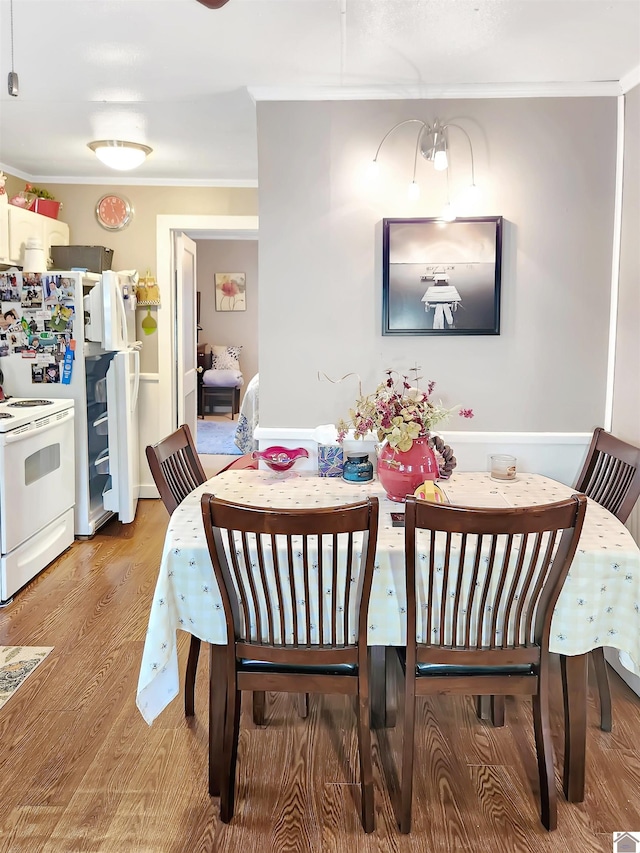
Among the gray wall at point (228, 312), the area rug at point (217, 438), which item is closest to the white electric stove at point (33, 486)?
the area rug at point (217, 438)

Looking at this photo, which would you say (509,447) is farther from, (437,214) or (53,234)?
(53,234)

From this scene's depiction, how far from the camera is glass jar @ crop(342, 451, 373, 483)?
2.71 m

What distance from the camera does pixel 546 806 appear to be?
73.5 inches

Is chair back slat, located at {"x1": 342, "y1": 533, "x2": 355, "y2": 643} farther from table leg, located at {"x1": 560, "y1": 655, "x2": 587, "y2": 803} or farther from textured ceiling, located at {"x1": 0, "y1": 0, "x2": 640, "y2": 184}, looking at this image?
textured ceiling, located at {"x1": 0, "y1": 0, "x2": 640, "y2": 184}

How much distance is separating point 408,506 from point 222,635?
69 centimetres

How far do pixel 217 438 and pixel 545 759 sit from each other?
6.48 m

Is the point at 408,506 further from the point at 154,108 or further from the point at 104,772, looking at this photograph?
the point at 154,108

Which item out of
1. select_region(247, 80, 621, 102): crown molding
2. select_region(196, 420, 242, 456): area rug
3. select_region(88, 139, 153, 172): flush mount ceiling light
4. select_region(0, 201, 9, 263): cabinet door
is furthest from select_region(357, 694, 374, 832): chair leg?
select_region(196, 420, 242, 456): area rug

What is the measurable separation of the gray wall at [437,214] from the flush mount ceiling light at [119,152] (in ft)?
4.00

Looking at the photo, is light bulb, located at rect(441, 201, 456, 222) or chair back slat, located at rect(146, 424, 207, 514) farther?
light bulb, located at rect(441, 201, 456, 222)

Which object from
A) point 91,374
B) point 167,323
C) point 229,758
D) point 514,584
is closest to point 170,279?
point 167,323

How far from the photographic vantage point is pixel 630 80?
9.39 feet

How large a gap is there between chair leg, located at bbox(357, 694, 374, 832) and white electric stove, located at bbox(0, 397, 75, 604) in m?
2.24

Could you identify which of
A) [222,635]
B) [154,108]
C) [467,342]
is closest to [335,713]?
[222,635]
